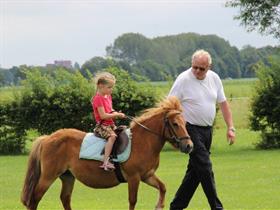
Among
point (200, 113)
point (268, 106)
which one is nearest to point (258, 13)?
point (268, 106)

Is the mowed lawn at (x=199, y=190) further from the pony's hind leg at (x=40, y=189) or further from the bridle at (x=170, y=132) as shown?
the bridle at (x=170, y=132)

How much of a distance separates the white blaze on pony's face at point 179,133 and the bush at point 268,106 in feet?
71.8

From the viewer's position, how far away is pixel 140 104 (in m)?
33.2

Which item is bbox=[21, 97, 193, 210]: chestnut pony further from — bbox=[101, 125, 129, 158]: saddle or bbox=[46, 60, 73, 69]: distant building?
bbox=[46, 60, 73, 69]: distant building

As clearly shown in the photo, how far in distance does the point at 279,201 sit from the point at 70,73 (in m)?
20.9

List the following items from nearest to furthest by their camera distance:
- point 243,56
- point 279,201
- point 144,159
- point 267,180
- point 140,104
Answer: point 144,159, point 279,201, point 267,180, point 140,104, point 243,56

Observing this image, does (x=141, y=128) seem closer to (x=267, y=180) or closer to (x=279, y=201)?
(x=279, y=201)

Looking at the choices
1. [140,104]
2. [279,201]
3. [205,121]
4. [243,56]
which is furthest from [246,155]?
[243,56]

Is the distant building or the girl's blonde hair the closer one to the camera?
the girl's blonde hair

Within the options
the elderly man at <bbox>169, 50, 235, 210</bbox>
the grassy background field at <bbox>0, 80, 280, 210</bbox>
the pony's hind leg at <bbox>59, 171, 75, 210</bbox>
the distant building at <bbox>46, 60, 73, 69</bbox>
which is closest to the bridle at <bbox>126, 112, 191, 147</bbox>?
the elderly man at <bbox>169, 50, 235, 210</bbox>

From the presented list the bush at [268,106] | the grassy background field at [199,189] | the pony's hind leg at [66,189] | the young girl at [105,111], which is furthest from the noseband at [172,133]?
the bush at [268,106]

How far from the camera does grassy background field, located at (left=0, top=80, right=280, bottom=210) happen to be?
15797 mm

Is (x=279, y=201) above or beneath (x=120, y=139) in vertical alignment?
beneath

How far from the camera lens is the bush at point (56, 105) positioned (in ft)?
109
